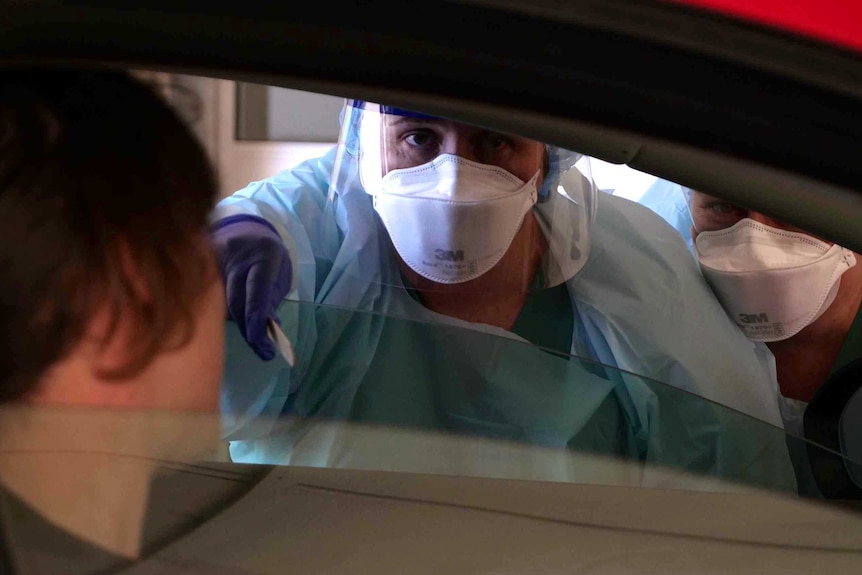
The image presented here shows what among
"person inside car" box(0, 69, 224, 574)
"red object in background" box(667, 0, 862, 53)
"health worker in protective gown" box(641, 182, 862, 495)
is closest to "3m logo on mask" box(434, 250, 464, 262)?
"health worker in protective gown" box(641, 182, 862, 495)

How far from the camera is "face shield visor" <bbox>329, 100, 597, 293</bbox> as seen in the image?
1124mm

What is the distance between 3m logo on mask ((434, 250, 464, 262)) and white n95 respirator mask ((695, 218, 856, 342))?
1.28 feet

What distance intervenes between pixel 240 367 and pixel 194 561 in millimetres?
191

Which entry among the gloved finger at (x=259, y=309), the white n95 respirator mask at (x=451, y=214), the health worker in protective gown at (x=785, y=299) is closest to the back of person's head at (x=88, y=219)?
the gloved finger at (x=259, y=309)

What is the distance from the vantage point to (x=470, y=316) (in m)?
1.18

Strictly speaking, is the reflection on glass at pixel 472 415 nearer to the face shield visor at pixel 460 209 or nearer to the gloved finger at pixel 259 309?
the gloved finger at pixel 259 309

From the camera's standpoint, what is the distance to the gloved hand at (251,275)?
2.52 feet

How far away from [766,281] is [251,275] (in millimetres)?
861

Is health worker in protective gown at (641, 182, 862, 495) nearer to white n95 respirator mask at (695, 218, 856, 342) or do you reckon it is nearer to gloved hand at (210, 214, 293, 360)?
white n95 respirator mask at (695, 218, 856, 342)

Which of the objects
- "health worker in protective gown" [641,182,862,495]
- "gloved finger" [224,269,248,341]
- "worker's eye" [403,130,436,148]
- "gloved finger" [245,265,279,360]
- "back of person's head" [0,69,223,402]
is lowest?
"health worker in protective gown" [641,182,862,495]

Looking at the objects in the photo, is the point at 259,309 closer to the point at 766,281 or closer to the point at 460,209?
the point at 460,209

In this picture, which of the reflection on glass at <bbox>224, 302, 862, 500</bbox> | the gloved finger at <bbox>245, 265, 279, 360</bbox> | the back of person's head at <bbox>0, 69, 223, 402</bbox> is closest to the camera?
the back of person's head at <bbox>0, 69, 223, 402</bbox>

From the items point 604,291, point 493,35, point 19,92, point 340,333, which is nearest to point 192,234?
point 19,92

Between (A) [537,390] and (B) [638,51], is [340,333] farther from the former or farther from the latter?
(B) [638,51]
